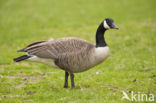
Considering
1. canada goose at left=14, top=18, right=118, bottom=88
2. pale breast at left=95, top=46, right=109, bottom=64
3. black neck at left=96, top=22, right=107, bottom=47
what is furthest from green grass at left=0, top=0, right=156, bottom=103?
black neck at left=96, top=22, right=107, bottom=47

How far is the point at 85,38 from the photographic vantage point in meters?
16.1

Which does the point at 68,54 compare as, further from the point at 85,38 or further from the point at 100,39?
the point at 85,38

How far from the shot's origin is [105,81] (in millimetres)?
9289

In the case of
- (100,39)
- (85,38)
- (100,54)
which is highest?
(85,38)

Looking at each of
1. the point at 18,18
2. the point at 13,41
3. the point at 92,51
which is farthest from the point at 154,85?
the point at 18,18

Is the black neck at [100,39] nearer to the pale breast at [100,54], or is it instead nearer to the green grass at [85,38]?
the pale breast at [100,54]

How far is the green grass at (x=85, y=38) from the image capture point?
26.0 feet

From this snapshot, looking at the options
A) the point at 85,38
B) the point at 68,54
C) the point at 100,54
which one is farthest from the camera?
the point at 85,38

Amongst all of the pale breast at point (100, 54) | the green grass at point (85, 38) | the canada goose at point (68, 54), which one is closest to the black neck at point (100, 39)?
the canada goose at point (68, 54)

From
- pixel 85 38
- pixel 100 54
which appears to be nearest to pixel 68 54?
pixel 100 54

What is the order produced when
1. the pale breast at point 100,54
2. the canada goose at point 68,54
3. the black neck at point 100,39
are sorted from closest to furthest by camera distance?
the canada goose at point 68,54 → the pale breast at point 100,54 → the black neck at point 100,39

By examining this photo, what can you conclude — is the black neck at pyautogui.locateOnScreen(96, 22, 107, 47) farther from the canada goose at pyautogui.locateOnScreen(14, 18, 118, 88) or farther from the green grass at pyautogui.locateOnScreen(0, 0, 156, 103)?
the green grass at pyautogui.locateOnScreen(0, 0, 156, 103)

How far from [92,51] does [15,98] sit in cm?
249

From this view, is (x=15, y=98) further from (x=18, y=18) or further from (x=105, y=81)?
(x=18, y=18)
